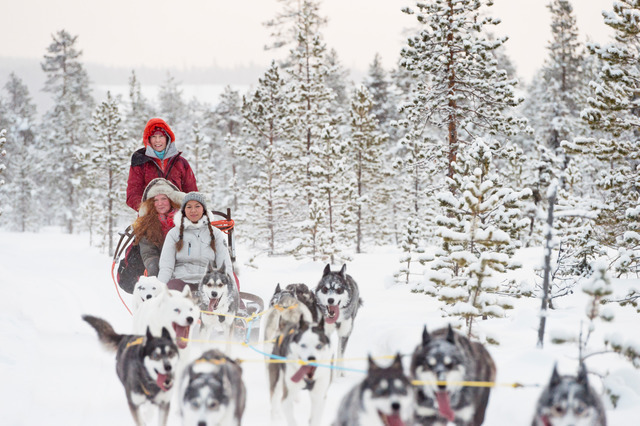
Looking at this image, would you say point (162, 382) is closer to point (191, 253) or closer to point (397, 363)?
point (397, 363)

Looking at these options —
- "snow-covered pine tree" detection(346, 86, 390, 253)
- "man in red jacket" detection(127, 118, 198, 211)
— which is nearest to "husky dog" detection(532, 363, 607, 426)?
"man in red jacket" detection(127, 118, 198, 211)

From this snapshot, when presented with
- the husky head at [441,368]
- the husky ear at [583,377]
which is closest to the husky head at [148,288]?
the husky head at [441,368]

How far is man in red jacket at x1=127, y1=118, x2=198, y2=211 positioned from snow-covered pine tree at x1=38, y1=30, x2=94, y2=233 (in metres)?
29.1

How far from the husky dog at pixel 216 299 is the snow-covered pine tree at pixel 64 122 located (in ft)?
103

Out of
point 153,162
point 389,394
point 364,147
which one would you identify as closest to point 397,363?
point 389,394

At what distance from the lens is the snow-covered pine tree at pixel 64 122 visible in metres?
35.6

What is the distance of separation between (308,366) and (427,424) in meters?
0.98

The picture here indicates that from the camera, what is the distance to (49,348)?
646cm

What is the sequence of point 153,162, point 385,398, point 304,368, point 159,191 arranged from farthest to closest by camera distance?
point 153,162 < point 159,191 < point 304,368 < point 385,398

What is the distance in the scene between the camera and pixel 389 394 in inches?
104

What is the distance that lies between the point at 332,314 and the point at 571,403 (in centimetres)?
312

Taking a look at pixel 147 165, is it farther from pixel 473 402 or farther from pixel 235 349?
pixel 473 402

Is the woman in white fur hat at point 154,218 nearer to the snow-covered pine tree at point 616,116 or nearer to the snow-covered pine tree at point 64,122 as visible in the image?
the snow-covered pine tree at point 616,116

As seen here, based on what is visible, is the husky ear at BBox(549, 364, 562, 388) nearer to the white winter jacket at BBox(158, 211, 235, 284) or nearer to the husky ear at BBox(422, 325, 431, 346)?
the husky ear at BBox(422, 325, 431, 346)
